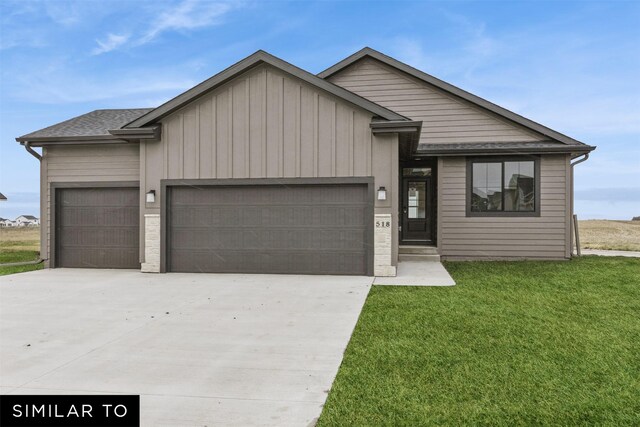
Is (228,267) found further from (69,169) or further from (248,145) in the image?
(69,169)

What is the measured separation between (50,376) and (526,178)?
12070 mm

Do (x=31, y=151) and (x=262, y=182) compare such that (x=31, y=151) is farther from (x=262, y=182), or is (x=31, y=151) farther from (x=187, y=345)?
(x=187, y=345)

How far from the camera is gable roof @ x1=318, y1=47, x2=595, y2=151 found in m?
12.1

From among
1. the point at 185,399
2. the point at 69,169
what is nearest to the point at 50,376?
the point at 185,399

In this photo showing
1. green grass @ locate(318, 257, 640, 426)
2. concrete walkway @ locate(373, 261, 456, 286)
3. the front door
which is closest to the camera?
green grass @ locate(318, 257, 640, 426)

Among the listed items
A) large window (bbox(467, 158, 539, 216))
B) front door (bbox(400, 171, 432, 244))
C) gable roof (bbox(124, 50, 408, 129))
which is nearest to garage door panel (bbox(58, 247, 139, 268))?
gable roof (bbox(124, 50, 408, 129))

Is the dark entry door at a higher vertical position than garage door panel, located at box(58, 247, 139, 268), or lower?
higher

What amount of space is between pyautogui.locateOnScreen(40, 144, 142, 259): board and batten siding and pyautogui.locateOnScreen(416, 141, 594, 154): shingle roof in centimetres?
784

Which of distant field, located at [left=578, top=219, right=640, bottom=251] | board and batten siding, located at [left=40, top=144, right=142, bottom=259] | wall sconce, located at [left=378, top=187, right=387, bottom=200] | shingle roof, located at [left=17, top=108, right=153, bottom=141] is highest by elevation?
shingle roof, located at [left=17, top=108, right=153, bottom=141]

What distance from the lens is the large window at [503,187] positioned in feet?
39.4

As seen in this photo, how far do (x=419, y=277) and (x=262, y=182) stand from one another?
411 cm

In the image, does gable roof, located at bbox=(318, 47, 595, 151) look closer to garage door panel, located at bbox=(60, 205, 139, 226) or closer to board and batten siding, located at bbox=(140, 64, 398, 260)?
board and batten siding, located at bbox=(140, 64, 398, 260)

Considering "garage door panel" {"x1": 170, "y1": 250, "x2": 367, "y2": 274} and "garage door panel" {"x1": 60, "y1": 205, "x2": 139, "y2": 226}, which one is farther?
"garage door panel" {"x1": 60, "y1": 205, "x2": 139, "y2": 226}

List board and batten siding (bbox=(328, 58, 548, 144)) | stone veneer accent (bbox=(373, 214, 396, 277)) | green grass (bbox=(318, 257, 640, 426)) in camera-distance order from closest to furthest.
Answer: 1. green grass (bbox=(318, 257, 640, 426))
2. stone veneer accent (bbox=(373, 214, 396, 277))
3. board and batten siding (bbox=(328, 58, 548, 144))
